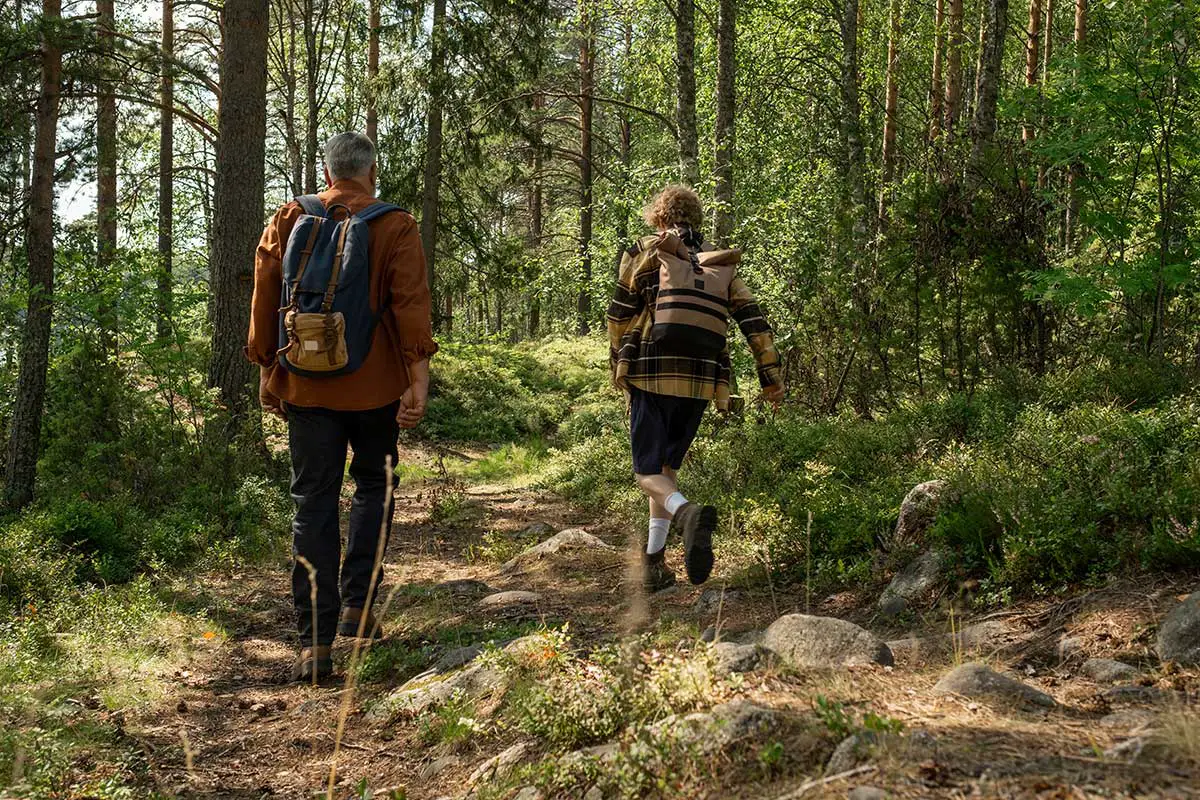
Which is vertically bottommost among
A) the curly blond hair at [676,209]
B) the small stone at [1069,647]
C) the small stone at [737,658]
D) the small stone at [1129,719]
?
the small stone at [1069,647]

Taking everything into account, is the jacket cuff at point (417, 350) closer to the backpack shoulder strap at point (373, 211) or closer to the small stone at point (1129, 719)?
the backpack shoulder strap at point (373, 211)

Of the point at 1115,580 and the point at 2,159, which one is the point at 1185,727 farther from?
the point at 2,159

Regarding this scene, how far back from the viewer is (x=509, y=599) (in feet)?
17.9

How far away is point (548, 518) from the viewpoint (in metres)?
8.55

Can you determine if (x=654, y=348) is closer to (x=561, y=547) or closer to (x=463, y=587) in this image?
(x=463, y=587)

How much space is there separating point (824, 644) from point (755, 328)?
90.2 inches

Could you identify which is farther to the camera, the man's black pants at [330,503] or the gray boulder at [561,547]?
the gray boulder at [561,547]

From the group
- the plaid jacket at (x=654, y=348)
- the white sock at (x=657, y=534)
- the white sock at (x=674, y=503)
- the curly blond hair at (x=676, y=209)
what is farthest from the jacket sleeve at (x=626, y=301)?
the white sock at (x=657, y=534)

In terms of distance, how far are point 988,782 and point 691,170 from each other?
29.5ft

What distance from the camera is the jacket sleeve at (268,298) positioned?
4289 millimetres

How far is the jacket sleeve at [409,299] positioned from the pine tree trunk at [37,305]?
6258mm

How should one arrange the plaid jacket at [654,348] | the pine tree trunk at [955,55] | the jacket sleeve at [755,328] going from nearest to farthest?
the plaid jacket at [654,348] → the jacket sleeve at [755,328] → the pine tree trunk at [955,55]

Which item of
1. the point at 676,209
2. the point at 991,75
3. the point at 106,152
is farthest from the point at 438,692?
the point at 106,152

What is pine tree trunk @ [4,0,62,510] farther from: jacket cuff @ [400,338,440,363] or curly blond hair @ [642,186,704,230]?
curly blond hair @ [642,186,704,230]
